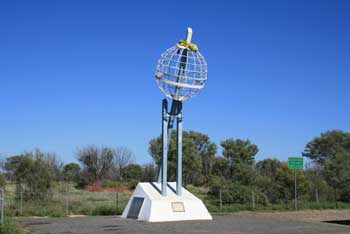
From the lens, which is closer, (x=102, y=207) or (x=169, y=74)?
(x=169, y=74)

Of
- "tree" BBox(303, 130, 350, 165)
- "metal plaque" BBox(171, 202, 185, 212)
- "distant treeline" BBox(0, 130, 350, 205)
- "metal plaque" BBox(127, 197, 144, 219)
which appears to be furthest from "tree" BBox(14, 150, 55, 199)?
"tree" BBox(303, 130, 350, 165)

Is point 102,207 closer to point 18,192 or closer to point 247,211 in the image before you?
point 18,192

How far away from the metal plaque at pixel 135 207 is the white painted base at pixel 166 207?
19cm

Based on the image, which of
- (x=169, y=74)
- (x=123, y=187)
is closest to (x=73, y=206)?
(x=169, y=74)

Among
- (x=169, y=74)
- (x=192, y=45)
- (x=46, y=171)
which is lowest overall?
(x=46, y=171)

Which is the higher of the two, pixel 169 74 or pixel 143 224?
pixel 169 74

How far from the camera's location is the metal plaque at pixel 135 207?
2077 cm

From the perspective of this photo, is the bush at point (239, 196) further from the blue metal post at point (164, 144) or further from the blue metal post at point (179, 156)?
the blue metal post at point (164, 144)

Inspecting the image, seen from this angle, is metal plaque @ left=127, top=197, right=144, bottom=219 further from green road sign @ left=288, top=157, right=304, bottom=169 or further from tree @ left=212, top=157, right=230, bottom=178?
tree @ left=212, top=157, right=230, bottom=178

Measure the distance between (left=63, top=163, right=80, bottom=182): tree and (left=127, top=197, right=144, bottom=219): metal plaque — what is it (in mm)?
32355

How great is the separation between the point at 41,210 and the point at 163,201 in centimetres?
857

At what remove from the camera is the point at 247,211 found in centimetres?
2753

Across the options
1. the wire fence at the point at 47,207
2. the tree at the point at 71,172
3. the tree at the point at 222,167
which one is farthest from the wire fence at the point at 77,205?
the tree at the point at 71,172

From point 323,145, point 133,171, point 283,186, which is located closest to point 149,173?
point 133,171
